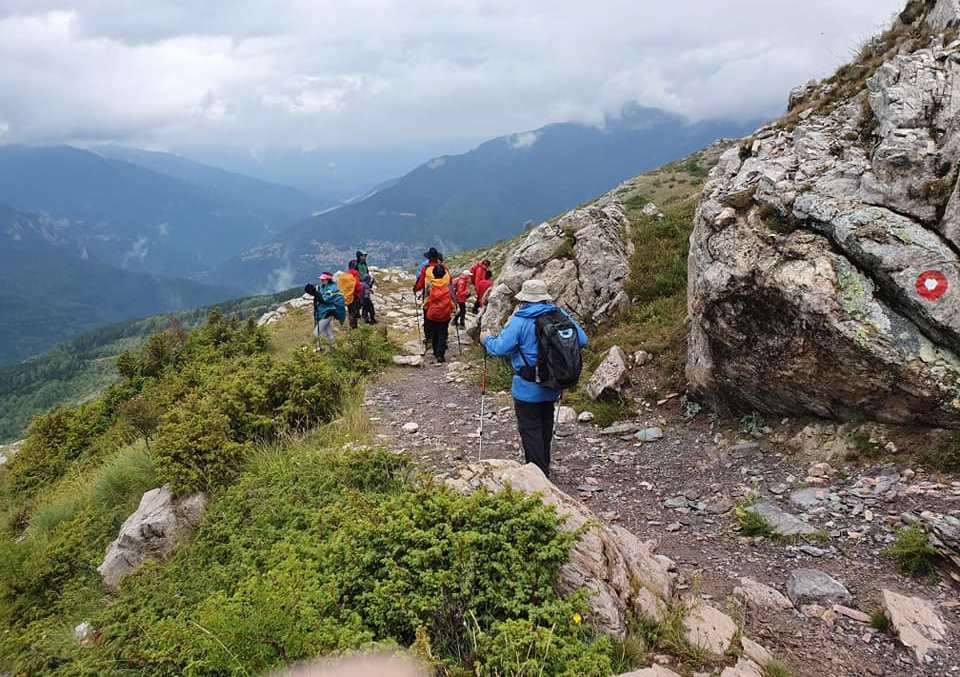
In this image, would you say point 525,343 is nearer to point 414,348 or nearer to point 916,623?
point 916,623

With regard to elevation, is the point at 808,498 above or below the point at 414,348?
above

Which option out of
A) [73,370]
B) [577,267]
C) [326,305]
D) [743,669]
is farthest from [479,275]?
[73,370]

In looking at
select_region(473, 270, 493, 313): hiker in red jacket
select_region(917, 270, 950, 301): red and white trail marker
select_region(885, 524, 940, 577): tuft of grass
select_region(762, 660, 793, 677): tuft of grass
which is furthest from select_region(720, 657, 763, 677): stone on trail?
select_region(473, 270, 493, 313): hiker in red jacket

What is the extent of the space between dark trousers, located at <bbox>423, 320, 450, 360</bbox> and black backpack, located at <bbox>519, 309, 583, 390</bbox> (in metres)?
8.49

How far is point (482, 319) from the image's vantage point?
17.7 metres

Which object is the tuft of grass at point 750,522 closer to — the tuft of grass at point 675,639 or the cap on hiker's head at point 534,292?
the tuft of grass at point 675,639

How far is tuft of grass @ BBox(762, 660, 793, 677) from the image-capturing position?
4508mm

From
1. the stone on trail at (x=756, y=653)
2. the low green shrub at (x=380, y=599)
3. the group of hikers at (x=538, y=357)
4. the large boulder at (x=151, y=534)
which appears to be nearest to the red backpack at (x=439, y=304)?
the group of hikers at (x=538, y=357)

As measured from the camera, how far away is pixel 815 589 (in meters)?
5.75

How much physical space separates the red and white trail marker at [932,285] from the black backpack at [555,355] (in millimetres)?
4664

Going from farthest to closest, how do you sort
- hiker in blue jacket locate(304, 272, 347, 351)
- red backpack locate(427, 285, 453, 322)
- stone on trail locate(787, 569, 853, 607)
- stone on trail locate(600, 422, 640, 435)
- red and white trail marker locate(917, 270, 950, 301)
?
hiker in blue jacket locate(304, 272, 347, 351) → red backpack locate(427, 285, 453, 322) → stone on trail locate(600, 422, 640, 435) → red and white trail marker locate(917, 270, 950, 301) → stone on trail locate(787, 569, 853, 607)

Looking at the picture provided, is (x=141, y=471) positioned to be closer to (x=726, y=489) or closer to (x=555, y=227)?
(x=726, y=489)

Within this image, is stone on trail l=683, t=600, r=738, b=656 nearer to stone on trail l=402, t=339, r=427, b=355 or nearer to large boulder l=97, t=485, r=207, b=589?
large boulder l=97, t=485, r=207, b=589

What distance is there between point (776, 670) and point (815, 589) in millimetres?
1625
